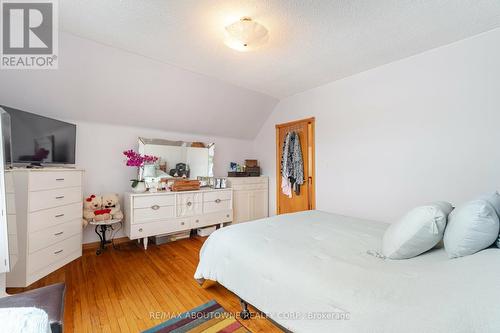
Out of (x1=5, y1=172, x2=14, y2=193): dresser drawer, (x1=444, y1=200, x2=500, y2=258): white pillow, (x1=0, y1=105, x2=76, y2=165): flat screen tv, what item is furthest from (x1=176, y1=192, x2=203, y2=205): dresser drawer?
(x1=444, y1=200, x2=500, y2=258): white pillow

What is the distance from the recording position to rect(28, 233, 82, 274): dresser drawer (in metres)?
1.98

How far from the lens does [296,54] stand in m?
2.37

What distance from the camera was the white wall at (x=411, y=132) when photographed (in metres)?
2.01

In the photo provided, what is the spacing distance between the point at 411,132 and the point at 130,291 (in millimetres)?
3270

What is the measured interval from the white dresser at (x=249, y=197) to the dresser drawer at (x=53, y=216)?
214 cm

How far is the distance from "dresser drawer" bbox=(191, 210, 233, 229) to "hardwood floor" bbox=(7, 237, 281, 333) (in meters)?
0.60

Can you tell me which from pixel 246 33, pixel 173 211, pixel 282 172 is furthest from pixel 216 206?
pixel 246 33

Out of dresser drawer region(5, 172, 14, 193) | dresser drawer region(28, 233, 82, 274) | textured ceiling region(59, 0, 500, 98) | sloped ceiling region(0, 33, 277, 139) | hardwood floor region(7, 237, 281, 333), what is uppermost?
textured ceiling region(59, 0, 500, 98)

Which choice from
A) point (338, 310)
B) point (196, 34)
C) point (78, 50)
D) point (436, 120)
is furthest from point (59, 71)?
point (436, 120)

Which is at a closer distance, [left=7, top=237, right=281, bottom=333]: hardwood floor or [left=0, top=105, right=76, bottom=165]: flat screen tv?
[left=7, top=237, right=281, bottom=333]: hardwood floor

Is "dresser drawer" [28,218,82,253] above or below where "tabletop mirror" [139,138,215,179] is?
below

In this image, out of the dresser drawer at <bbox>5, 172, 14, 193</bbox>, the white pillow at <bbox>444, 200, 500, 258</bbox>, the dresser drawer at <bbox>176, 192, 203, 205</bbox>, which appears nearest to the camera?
the white pillow at <bbox>444, 200, 500, 258</bbox>

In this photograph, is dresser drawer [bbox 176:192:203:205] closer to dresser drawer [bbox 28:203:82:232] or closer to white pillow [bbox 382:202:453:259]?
dresser drawer [bbox 28:203:82:232]

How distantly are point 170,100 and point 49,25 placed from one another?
4.57 feet
